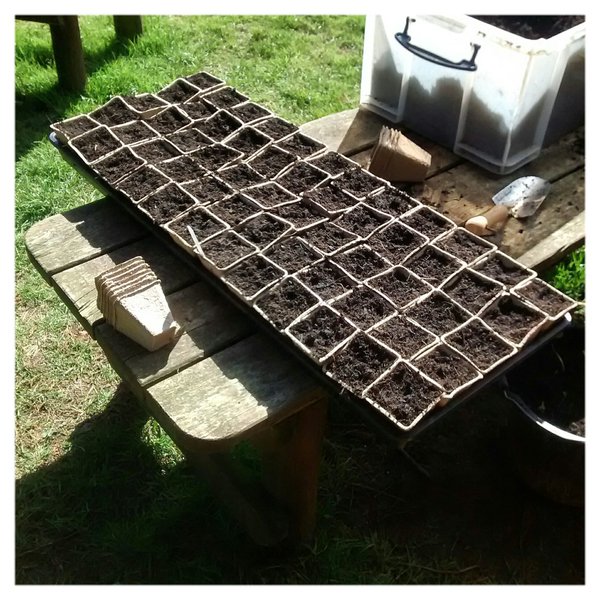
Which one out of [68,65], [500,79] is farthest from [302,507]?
[68,65]

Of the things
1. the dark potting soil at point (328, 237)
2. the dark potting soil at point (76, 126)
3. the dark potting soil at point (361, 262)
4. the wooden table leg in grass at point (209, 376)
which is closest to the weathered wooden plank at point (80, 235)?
the wooden table leg in grass at point (209, 376)

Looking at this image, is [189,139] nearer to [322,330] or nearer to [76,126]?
[76,126]

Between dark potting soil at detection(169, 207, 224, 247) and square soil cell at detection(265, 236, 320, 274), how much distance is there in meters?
0.17

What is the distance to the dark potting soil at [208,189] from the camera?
1981 mm

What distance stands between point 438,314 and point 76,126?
1.28 m

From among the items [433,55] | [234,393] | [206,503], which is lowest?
[206,503]

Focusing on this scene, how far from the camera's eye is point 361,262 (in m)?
1.81

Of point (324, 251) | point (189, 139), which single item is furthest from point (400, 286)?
point (189, 139)

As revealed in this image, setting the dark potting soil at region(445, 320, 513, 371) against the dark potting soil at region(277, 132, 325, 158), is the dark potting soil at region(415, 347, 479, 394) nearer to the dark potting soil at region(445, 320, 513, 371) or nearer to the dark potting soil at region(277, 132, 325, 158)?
Answer: the dark potting soil at region(445, 320, 513, 371)

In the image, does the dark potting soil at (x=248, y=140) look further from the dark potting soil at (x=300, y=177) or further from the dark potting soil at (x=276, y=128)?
the dark potting soil at (x=300, y=177)

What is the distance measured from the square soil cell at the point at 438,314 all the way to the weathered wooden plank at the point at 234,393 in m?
0.30

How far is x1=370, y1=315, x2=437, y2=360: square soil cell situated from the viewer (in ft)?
5.23

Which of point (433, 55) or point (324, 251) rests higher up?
point (433, 55)

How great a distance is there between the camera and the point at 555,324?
169 centimetres
